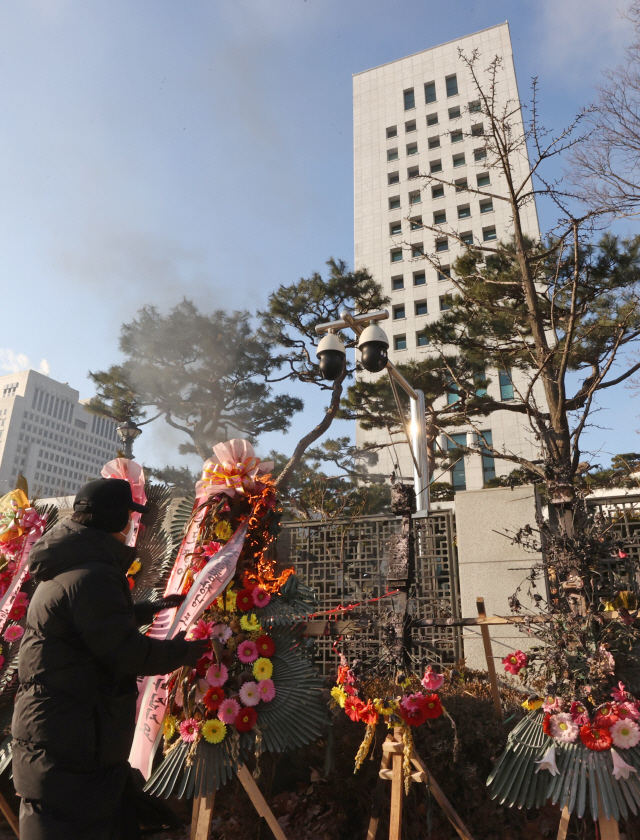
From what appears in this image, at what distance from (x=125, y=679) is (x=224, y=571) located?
39.6 inches

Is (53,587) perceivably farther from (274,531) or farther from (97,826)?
(274,531)

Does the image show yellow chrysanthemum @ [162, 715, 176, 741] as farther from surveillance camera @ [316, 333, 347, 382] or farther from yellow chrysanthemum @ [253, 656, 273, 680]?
surveillance camera @ [316, 333, 347, 382]

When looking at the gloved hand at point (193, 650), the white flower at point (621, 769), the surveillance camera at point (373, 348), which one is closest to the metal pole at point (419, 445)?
the surveillance camera at point (373, 348)

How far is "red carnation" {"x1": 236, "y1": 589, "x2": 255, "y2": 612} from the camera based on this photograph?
3.41 meters

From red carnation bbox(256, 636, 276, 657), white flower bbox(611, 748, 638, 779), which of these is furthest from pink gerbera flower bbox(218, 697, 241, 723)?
white flower bbox(611, 748, 638, 779)

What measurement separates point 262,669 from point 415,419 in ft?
11.8

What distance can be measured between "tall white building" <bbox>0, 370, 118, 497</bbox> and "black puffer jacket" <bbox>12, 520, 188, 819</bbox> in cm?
10003

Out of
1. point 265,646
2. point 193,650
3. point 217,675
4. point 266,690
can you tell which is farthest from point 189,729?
point 193,650

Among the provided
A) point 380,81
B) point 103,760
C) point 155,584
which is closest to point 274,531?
point 155,584

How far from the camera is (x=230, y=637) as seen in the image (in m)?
3.33

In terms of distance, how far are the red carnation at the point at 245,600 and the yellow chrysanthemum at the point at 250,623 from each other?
0.18ft

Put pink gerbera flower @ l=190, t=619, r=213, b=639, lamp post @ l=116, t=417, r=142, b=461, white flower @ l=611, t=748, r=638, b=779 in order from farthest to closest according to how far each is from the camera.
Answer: lamp post @ l=116, t=417, r=142, b=461 → pink gerbera flower @ l=190, t=619, r=213, b=639 → white flower @ l=611, t=748, r=638, b=779

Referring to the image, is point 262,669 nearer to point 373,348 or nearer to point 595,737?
point 595,737

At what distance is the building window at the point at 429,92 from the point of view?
42.3 metres
